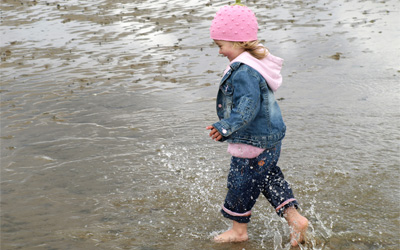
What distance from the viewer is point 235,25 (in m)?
3.09

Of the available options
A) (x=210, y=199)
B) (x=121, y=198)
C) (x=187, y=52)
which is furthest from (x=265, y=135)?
(x=187, y=52)

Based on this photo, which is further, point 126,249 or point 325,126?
point 325,126

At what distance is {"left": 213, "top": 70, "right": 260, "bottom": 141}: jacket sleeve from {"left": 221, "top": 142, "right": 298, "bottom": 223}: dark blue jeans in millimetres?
324

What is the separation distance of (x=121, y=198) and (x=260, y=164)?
1.40m

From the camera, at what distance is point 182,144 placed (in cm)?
512

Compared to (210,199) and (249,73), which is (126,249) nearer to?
(210,199)

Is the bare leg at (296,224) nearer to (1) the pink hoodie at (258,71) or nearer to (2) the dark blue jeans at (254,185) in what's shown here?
(2) the dark blue jeans at (254,185)

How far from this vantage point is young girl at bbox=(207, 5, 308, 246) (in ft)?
9.95

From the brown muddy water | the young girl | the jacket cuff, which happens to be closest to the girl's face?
the young girl

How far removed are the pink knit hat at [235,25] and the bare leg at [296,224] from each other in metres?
1.17

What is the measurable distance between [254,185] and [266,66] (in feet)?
2.58

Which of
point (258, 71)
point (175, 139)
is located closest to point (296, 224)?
point (258, 71)

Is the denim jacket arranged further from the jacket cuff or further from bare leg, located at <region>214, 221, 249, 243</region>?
bare leg, located at <region>214, 221, 249, 243</region>

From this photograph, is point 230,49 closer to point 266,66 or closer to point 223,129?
point 266,66
